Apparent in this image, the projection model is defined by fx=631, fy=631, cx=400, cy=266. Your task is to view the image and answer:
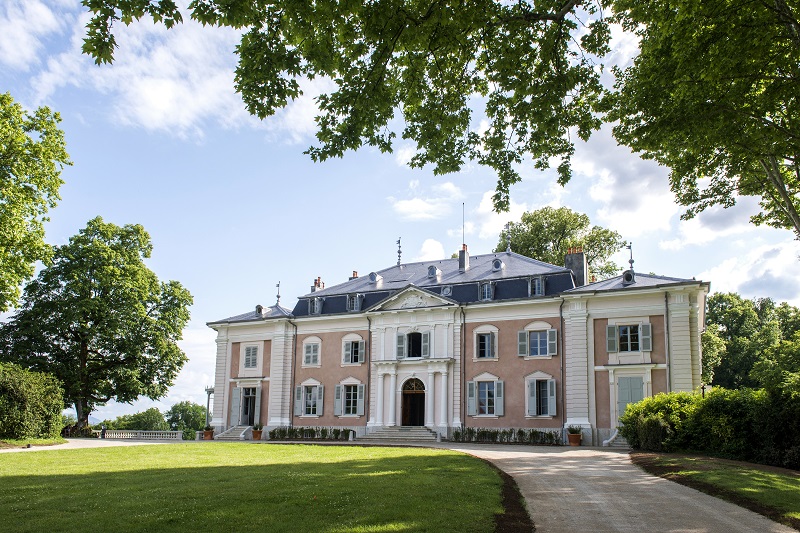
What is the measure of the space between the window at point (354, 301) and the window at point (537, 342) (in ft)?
28.7

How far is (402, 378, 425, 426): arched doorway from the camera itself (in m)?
30.9

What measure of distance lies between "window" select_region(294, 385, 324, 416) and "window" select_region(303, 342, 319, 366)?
1.25 m

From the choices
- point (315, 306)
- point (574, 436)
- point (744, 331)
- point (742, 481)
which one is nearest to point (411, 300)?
point (315, 306)

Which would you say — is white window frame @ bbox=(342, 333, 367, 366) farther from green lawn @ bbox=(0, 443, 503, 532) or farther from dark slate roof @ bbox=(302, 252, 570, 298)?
green lawn @ bbox=(0, 443, 503, 532)

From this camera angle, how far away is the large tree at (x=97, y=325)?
32.3 meters

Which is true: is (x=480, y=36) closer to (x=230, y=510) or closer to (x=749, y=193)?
(x=230, y=510)

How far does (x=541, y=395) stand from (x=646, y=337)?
522cm

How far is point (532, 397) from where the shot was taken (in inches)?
1107

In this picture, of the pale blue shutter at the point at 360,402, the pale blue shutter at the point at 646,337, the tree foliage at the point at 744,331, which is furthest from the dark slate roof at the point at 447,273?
the tree foliage at the point at 744,331

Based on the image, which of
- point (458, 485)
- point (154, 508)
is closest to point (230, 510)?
point (154, 508)

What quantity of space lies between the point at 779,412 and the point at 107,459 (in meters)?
16.9

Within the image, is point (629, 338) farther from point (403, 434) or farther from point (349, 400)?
point (349, 400)

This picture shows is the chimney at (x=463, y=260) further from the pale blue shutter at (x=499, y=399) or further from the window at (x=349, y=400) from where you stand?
the window at (x=349, y=400)

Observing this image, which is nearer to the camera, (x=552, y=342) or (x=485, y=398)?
(x=552, y=342)
